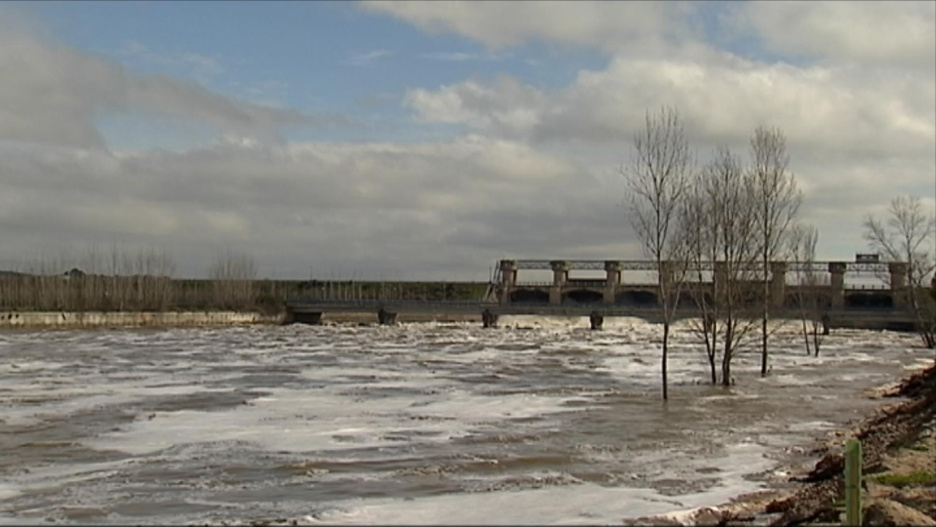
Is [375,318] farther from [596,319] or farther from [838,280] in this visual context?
[838,280]

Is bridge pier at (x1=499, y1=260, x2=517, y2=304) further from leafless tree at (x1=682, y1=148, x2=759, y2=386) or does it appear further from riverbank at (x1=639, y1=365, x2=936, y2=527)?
riverbank at (x1=639, y1=365, x2=936, y2=527)

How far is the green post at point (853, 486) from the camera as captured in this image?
305 inches

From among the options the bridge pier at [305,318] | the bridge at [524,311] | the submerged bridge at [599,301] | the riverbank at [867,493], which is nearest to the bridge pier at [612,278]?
the submerged bridge at [599,301]

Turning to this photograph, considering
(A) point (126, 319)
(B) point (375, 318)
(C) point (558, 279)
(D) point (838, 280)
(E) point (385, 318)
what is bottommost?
(B) point (375, 318)

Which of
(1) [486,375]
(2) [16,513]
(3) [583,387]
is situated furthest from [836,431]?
(1) [486,375]

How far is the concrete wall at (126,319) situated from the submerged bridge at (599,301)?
6467 mm

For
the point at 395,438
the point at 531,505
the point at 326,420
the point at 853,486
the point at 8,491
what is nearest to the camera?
the point at 853,486

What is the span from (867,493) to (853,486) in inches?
94.6

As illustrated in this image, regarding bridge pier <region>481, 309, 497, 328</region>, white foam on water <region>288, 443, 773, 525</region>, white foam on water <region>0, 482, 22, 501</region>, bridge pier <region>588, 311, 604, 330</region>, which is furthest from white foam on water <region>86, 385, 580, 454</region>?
bridge pier <region>481, 309, 497, 328</region>

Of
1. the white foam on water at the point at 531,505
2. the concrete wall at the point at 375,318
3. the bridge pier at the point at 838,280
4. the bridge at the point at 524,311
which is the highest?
the bridge pier at the point at 838,280

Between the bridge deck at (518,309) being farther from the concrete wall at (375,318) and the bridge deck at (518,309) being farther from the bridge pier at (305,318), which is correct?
the concrete wall at (375,318)

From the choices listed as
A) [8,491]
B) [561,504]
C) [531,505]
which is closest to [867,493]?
[561,504]

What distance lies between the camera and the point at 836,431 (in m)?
18.6

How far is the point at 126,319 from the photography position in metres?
89.9
